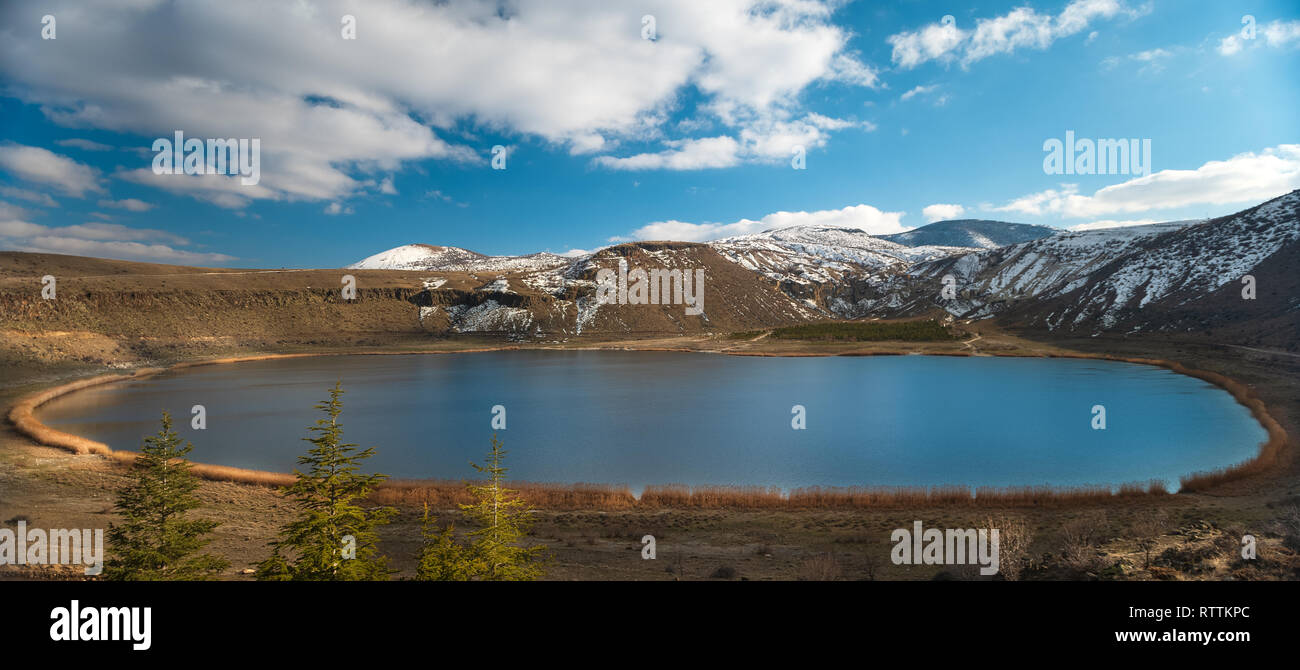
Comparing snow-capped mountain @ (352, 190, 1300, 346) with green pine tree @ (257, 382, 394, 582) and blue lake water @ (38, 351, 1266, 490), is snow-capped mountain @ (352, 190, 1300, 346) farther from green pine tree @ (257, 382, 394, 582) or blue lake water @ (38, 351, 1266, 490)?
green pine tree @ (257, 382, 394, 582)

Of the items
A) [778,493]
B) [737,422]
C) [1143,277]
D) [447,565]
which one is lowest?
[778,493]

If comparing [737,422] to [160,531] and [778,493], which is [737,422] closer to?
[778,493]

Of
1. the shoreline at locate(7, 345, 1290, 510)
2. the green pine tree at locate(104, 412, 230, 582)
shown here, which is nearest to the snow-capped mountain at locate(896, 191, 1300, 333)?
the shoreline at locate(7, 345, 1290, 510)

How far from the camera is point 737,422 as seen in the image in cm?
3738

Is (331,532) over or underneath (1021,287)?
underneath

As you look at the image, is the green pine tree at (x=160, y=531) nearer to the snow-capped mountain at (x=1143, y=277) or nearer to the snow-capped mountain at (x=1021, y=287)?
the snow-capped mountain at (x=1021, y=287)

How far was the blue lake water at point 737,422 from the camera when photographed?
2652 centimetres

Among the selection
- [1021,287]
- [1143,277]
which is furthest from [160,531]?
[1021,287]

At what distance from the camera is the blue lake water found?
87.0 feet

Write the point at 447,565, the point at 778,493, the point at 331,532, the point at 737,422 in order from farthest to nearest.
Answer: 1. the point at 737,422
2. the point at 778,493
3. the point at 331,532
4. the point at 447,565

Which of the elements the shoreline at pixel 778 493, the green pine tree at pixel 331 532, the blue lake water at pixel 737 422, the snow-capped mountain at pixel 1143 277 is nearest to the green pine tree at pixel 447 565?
the green pine tree at pixel 331 532

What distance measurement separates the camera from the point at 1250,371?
48.7 m
